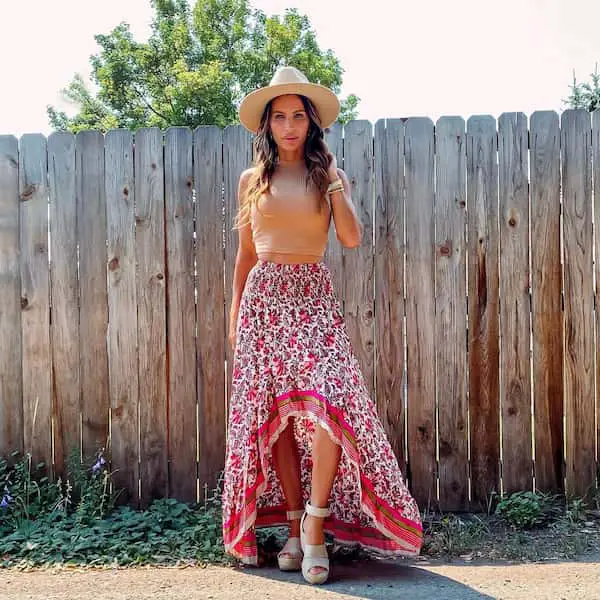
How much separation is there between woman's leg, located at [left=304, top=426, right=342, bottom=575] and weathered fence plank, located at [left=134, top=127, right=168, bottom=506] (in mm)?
1403

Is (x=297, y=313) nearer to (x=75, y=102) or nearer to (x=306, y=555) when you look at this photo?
(x=306, y=555)

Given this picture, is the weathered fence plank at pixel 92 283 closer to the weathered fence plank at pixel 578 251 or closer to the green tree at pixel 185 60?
the weathered fence plank at pixel 578 251

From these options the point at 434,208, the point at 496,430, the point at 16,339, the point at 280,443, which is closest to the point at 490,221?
the point at 434,208

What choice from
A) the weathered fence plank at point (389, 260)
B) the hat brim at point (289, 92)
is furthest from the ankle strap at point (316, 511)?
the hat brim at point (289, 92)

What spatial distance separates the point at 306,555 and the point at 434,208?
207 centimetres

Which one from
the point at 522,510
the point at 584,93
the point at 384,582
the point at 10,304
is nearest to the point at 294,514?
the point at 384,582

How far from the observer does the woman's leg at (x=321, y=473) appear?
321cm

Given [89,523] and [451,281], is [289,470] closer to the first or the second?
[89,523]

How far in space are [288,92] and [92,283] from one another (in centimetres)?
174

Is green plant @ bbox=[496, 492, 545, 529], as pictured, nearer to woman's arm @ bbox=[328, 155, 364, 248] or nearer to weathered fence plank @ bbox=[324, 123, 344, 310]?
weathered fence plank @ bbox=[324, 123, 344, 310]

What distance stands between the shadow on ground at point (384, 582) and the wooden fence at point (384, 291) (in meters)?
0.85

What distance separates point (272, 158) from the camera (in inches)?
138

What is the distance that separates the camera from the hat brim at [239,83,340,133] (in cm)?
340

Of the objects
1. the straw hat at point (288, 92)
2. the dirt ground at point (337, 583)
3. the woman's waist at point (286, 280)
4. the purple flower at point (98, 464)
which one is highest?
the straw hat at point (288, 92)
